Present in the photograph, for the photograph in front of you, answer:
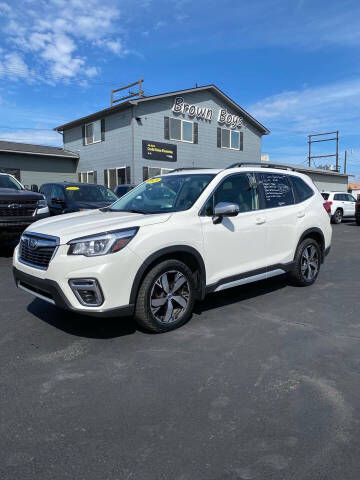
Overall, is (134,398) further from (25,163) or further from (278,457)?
(25,163)

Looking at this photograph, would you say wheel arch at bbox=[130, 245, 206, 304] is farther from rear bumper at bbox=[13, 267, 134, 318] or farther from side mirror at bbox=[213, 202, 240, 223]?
side mirror at bbox=[213, 202, 240, 223]

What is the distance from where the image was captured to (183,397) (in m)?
2.71

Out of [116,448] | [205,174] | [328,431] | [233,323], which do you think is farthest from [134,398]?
[205,174]

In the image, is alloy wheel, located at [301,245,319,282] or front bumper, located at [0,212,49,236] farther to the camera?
front bumper, located at [0,212,49,236]

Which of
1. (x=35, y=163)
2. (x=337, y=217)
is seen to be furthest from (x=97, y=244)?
(x=35, y=163)

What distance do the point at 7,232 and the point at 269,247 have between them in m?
5.29

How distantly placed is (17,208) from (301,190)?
5.49 m

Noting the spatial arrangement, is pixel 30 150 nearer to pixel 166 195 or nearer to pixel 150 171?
pixel 150 171

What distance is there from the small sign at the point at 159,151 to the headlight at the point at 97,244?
18.4m

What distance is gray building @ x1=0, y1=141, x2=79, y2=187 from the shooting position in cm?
2186

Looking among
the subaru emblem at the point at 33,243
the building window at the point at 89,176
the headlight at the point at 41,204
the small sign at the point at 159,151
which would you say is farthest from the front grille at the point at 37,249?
the building window at the point at 89,176

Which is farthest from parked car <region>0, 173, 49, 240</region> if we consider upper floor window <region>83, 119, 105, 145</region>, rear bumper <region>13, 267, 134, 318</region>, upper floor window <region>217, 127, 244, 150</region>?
upper floor window <region>217, 127, 244, 150</region>

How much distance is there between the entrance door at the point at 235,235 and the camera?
166 inches

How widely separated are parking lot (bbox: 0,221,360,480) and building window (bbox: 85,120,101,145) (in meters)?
20.5
